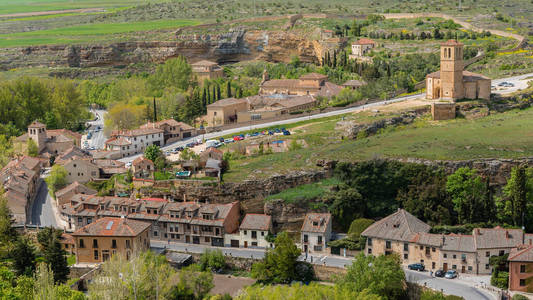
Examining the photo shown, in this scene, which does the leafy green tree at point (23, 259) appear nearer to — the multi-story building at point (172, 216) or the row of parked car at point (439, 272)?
the multi-story building at point (172, 216)

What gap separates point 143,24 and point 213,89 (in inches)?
2616

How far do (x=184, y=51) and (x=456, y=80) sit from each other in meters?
68.4

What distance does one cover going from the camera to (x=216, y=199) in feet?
207

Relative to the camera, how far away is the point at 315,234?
57.3m

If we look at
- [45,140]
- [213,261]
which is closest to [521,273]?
[213,261]

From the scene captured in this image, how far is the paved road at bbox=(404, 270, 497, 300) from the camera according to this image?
155 ft

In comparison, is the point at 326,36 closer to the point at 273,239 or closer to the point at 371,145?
the point at 371,145

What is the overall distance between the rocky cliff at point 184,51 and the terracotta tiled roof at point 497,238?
74.1 metres

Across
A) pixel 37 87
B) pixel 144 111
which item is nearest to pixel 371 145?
pixel 144 111

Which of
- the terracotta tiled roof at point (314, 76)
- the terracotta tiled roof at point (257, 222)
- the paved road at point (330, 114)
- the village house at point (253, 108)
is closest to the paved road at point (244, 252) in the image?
the terracotta tiled roof at point (257, 222)

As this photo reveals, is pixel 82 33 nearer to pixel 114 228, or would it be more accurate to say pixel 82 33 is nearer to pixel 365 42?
pixel 365 42

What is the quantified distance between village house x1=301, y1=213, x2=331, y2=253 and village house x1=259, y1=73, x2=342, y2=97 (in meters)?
42.8

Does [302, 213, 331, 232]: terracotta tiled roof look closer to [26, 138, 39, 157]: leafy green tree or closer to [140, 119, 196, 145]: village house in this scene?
[140, 119, 196, 145]: village house

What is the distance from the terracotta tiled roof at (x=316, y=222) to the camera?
5738cm
